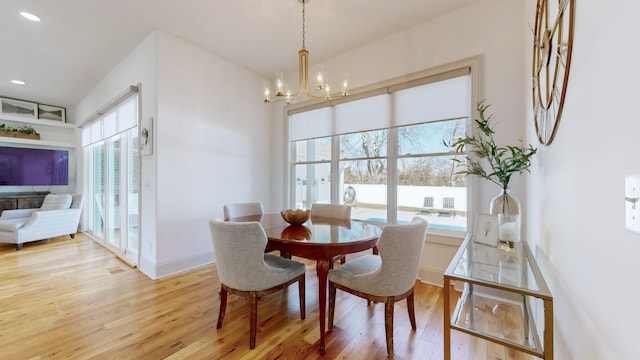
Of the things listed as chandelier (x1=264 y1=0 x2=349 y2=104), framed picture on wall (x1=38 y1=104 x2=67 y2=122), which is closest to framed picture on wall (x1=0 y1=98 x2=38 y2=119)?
framed picture on wall (x1=38 y1=104 x2=67 y2=122)

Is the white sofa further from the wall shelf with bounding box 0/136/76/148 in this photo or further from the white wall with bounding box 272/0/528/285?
the white wall with bounding box 272/0/528/285

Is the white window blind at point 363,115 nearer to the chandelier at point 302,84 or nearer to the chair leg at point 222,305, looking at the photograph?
the chandelier at point 302,84

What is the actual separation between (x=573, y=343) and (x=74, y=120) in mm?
8681

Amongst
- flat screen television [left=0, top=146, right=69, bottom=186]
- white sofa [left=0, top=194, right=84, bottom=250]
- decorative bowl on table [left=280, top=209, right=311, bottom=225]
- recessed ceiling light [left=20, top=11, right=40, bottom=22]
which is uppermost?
recessed ceiling light [left=20, top=11, right=40, bottom=22]

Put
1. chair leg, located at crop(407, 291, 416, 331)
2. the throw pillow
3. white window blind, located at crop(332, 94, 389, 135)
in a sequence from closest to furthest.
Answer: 1. chair leg, located at crop(407, 291, 416, 331)
2. white window blind, located at crop(332, 94, 389, 135)
3. the throw pillow

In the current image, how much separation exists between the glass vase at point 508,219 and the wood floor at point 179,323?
0.82 metres

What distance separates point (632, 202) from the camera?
529 mm

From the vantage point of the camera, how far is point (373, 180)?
331 centimetres

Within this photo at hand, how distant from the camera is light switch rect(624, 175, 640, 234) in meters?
0.50

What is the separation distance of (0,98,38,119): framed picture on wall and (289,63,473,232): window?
614cm

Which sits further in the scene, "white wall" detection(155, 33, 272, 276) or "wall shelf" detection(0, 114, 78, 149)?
"wall shelf" detection(0, 114, 78, 149)

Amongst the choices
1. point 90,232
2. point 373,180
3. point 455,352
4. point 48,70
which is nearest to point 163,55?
point 48,70

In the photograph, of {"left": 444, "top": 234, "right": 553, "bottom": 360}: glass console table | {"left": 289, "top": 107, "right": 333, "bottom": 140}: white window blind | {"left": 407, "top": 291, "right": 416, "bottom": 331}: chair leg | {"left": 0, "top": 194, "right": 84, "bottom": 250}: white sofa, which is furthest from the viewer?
{"left": 0, "top": 194, "right": 84, "bottom": 250}: white sofa

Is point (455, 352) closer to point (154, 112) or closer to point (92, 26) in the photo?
point (154, 112)
